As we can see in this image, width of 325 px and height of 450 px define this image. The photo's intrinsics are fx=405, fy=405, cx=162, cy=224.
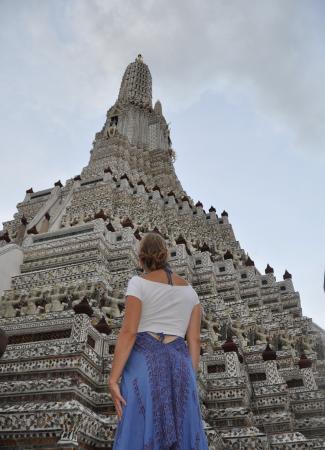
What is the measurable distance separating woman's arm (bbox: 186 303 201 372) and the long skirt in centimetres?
8

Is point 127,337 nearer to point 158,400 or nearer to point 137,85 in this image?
point 158,400

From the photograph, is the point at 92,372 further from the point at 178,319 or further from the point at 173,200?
the point at 173,200

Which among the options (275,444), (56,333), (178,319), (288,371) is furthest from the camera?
(288,371)

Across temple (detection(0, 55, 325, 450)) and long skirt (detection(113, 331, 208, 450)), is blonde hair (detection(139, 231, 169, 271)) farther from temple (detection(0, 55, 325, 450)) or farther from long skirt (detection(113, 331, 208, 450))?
temple (detection(0, 55, 325, 450))

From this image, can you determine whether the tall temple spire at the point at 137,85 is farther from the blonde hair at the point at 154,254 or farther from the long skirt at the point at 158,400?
the long skirt at the point at 158,400

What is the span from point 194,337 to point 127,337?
493 millimetres

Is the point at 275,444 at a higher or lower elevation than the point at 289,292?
lower

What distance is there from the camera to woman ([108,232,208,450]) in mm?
2332

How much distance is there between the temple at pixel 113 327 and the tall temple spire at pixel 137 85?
1253cm

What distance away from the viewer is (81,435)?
4.34m

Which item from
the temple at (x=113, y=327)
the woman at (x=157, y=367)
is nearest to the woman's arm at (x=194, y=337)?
the woman at (x=157, y=367)

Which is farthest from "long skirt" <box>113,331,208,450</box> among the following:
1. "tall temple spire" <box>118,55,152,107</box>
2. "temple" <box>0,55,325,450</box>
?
"tall temple spire" <box>118,55,152,107</box>

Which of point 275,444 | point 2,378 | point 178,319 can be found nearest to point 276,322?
point 275,444

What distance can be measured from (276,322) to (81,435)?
8089mm
